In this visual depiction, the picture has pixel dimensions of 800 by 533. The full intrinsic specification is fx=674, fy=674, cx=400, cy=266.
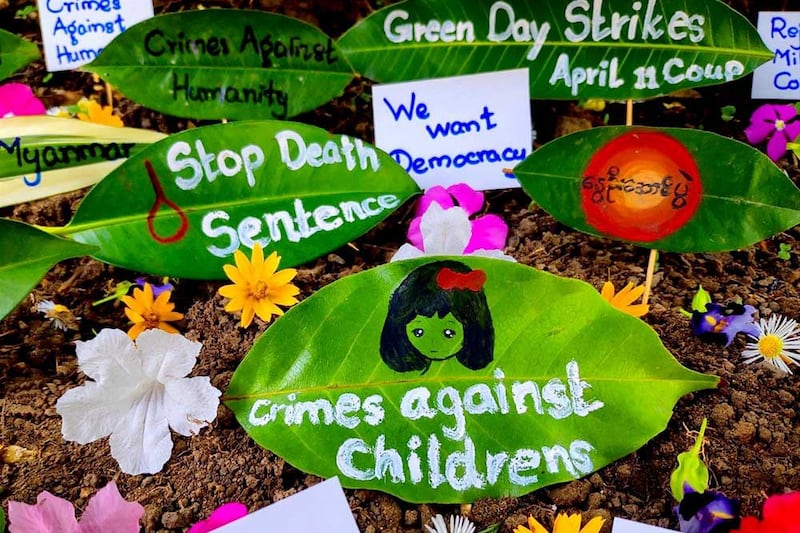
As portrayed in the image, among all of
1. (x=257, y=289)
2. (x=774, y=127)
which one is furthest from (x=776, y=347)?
(x=257, y=289)

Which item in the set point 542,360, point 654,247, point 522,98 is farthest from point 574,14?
point 542,360

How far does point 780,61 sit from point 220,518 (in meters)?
0.67

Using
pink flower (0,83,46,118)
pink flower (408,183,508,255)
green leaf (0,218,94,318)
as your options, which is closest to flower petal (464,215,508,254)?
pink flower (408,183,508,255)

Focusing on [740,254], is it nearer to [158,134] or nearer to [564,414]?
[564,414]

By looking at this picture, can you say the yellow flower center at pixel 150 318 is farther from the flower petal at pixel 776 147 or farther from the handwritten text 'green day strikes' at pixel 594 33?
the flower petal at pixel 776 147

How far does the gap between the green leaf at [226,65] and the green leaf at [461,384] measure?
22 centimetres

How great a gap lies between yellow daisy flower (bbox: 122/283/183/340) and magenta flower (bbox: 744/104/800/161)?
1.88 ft

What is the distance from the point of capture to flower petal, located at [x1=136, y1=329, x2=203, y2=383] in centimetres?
52

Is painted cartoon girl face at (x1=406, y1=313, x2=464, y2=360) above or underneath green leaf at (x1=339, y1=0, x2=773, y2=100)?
underneath

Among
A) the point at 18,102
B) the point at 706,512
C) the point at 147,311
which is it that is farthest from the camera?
the point at 18,102

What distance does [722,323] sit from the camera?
57 centimetres

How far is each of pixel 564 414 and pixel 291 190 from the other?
30 cm

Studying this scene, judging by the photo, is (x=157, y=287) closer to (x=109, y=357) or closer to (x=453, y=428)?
(x=109, y=357)

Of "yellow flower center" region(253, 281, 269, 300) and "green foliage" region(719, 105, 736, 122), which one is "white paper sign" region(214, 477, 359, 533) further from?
"green foliage" region(719, 105, 736, 122)
